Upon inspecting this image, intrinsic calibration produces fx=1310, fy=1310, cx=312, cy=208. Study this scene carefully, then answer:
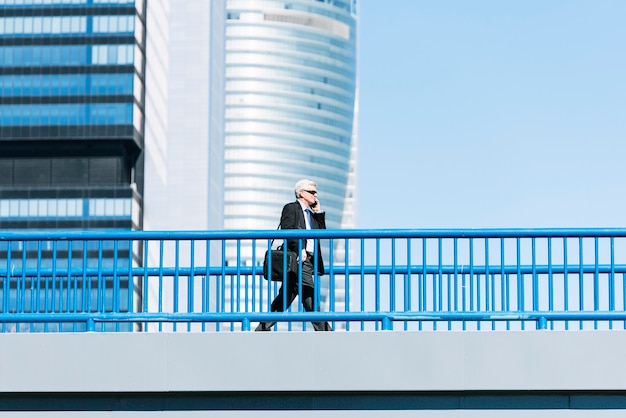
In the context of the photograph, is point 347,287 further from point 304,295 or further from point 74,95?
point 74,95

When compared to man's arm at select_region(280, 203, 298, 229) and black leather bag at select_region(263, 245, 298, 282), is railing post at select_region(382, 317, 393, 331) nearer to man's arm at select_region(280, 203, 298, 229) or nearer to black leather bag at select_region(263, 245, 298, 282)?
black leather bag at select_region(263, 245, 298, 282)

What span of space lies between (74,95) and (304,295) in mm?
115106

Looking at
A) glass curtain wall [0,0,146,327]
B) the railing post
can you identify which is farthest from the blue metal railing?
glass curtain wall [0,0,146,327]

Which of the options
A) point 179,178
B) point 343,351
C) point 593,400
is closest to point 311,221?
point 343,351

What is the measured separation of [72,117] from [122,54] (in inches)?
308

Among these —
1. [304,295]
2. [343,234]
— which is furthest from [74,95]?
[343,234]

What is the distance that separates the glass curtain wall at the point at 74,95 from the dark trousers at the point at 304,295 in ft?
365

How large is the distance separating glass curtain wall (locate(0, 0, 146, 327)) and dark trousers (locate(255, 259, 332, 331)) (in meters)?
111

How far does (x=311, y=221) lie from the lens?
39.8ft

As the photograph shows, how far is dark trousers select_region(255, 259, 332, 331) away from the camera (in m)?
11.0

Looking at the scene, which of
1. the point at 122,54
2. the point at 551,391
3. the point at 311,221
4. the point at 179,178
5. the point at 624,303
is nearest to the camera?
the point at 551,391

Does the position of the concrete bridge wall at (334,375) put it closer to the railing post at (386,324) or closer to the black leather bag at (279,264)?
the railing post at (386,324)

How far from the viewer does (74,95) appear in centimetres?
12350

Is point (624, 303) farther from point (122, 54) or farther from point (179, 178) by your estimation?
point (179, 178)
